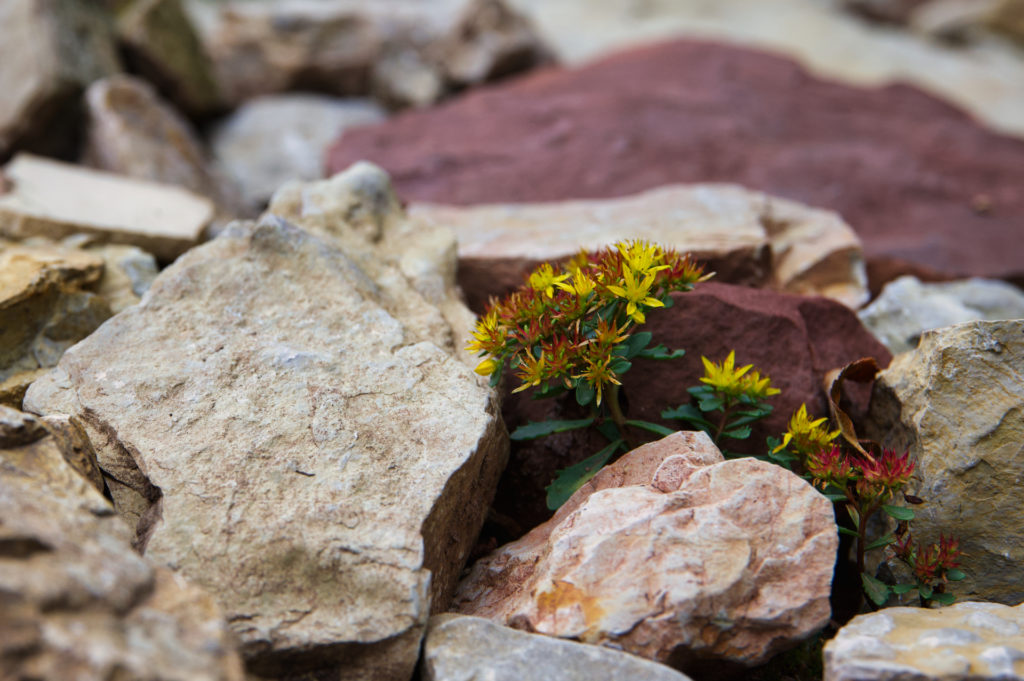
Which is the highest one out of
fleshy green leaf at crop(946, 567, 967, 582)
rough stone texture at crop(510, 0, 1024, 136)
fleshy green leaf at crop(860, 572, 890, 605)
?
fleshy green leaf at crop(946, 567, 967, 582)

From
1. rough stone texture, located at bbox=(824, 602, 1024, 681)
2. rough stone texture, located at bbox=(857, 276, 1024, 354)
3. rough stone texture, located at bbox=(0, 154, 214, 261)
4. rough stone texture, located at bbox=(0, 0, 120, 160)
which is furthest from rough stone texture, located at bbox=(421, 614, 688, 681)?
rough stone texture, located at bbox=(0, 0, 120, 160)

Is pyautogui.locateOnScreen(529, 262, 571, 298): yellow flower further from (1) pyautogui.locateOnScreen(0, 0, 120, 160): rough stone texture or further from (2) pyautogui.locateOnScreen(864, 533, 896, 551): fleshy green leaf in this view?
(1) pyautogui.locateOnScreen(0, 0, 120, 160): rough stone texture

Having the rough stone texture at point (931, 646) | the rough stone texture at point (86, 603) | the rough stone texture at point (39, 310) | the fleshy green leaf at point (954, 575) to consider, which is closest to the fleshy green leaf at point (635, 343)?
the rough stone texture at point (931, 646)

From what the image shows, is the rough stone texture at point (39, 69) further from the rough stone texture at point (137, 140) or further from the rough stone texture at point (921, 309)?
the rough stone texture at point (921, 309)

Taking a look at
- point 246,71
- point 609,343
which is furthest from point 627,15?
point 609,343

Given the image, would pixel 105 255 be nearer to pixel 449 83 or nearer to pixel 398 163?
pixel 398 163
